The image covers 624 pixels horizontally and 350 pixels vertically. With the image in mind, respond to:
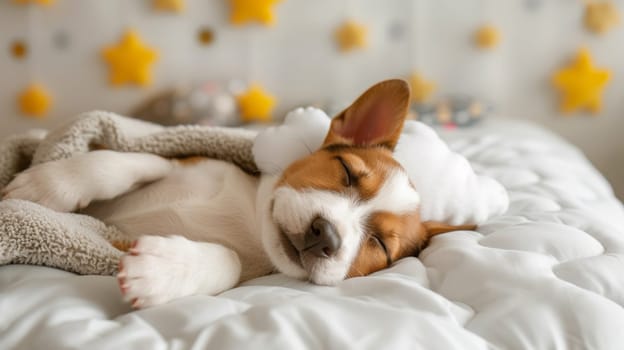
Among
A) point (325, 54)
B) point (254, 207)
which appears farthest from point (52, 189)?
point (325, 54)

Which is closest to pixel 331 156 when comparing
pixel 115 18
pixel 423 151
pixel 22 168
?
pixel 423 151

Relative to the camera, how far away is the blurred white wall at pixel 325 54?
3449 mm

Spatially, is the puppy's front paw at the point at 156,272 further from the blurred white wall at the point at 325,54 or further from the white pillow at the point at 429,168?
the blurred white wall at the point at 325,54

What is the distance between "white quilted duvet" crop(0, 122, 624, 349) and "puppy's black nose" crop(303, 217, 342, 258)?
2.5 inches

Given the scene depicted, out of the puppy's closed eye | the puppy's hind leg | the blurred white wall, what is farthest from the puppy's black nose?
the blurred white wall

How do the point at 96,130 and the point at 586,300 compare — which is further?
the point at 96,130

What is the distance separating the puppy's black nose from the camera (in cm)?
109

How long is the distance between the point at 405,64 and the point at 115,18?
5.29ft

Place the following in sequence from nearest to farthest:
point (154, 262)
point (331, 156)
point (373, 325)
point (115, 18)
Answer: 1. point (373, 325)
2. point (154, 262)
3. point (331, 156)
4. point (115, 18)

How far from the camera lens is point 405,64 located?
11.5 feet

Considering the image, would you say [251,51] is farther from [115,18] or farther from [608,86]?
[608,86]

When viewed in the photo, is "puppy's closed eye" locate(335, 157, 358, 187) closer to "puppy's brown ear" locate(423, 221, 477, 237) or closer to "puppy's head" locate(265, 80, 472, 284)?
"puppy's head" locate(265, 80, 472, 284)

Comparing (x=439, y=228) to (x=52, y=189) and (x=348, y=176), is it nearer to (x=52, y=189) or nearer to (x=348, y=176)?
(x=348, y=176)

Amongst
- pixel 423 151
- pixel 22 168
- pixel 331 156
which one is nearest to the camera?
pixel 331 156
